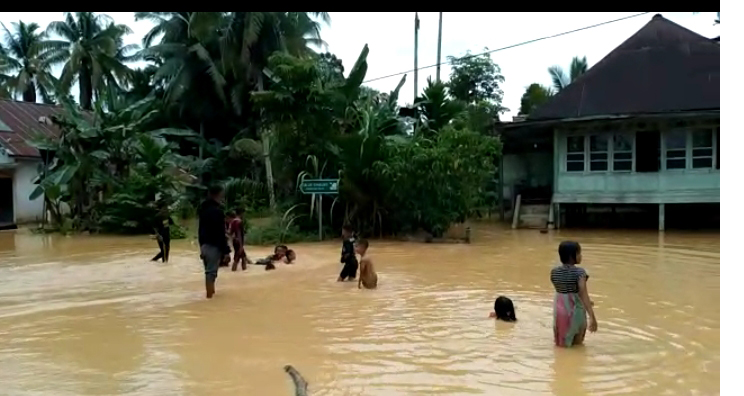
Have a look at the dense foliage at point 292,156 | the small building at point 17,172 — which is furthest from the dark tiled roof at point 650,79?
the small building at point 17,172

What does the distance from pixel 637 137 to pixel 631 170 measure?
110 cm

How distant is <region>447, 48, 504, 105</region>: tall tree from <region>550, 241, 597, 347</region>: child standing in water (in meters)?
27.2

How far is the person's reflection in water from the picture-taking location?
19.0 ft

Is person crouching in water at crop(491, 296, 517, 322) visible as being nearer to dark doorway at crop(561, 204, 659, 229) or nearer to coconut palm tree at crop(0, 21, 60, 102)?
dark doorway at crop(561, 204, 659, 229)

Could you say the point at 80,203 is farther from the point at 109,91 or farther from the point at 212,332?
the point at 212,332

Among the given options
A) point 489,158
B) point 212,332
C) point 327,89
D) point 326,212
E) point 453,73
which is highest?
point 453,73

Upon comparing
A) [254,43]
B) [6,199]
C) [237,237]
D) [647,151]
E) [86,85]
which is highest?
[254,43]

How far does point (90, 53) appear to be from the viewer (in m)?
39.0

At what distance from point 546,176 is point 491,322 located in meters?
18.7

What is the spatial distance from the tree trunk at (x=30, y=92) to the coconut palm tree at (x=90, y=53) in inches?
177

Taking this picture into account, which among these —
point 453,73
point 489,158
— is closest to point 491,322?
point 489,158

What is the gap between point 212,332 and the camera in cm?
810

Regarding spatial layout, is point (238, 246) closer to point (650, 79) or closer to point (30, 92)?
point (650, 79)

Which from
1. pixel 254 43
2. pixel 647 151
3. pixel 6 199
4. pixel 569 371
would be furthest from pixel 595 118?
pixel 6 199
